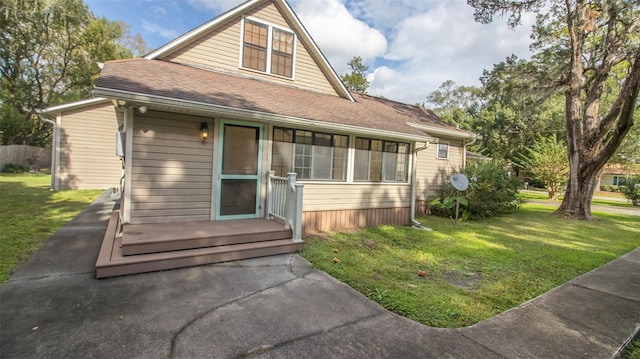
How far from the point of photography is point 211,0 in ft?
34.2

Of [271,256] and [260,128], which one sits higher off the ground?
[260,128]

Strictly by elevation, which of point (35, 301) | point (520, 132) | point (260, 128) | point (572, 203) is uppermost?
point (520, 132)

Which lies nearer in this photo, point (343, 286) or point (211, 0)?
point (343, 286)

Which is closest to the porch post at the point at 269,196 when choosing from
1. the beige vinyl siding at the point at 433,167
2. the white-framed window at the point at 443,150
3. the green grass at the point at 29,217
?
the green grass at the point at 29,217

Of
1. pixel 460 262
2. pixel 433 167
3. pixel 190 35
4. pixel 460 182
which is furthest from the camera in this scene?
pixel 433 167

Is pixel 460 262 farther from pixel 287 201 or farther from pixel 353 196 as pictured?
pixel 287 201

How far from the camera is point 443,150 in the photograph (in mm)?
11398

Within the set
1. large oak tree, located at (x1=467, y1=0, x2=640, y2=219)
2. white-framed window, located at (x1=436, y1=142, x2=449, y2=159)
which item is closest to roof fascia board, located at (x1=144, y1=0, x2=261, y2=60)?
white-framed window, located at (x1=436, y1=142, x2=449, y2=159)

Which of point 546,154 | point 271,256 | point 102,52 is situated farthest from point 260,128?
point 102,52

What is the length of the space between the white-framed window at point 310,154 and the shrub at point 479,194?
4.41 metres

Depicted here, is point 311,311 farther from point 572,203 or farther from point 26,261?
point 572,203

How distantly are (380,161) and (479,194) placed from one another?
413 centimetres

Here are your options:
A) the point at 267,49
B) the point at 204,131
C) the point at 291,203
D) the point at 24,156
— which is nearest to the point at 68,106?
the point at 267,49

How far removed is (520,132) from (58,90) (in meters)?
41.2
